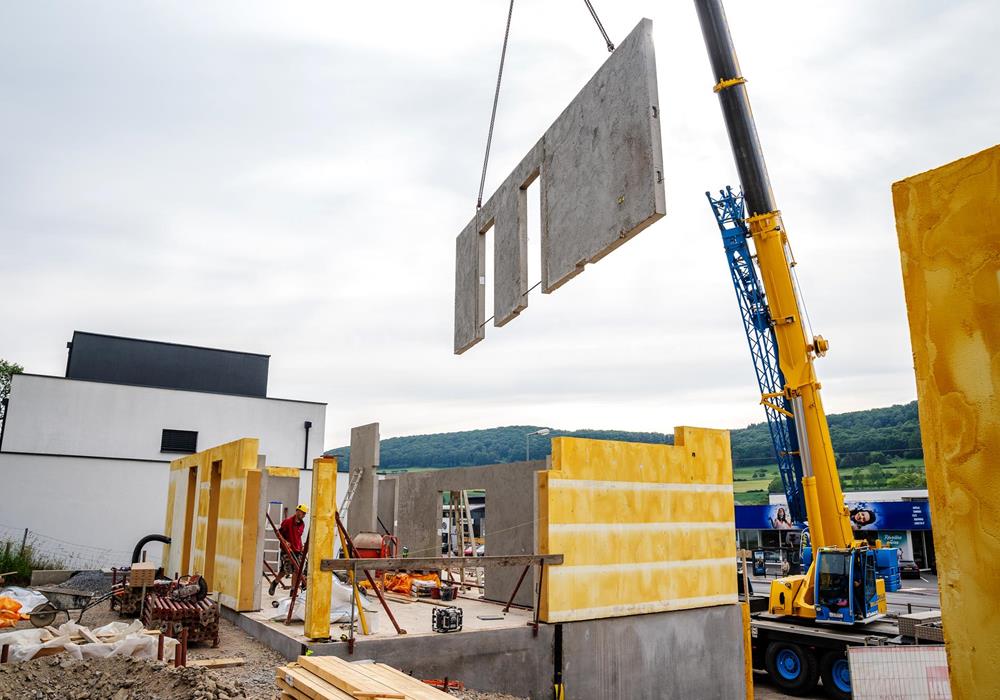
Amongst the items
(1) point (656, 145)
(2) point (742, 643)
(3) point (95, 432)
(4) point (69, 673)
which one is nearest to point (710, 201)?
(2) point (742, 643)

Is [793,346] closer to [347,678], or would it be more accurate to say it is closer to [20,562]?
[347,678]

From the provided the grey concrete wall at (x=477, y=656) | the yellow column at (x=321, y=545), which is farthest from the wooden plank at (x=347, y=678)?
the grey concrete wall at (x=477, y=656)

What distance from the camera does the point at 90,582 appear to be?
17312 millimetres

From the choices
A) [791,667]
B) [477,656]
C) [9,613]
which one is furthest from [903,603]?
[9,613]

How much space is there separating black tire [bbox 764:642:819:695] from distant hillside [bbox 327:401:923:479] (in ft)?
183

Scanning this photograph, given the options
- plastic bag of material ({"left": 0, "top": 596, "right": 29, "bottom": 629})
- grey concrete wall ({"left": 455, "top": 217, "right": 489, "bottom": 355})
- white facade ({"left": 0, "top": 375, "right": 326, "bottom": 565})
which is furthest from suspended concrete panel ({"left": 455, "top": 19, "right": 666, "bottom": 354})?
white facade ({"left": 0, "top": 375, "right": 326, "bottom": 565})

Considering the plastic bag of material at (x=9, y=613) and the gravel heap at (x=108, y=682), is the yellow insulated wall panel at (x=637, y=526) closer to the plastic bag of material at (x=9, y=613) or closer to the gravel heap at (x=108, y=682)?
the gravel heap at (x=108, y=682)

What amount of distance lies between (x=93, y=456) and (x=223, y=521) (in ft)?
46.4

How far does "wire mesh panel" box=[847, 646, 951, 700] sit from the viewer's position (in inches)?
363

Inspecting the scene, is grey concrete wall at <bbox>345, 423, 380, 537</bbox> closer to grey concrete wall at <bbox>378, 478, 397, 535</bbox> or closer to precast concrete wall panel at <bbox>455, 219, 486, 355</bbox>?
grey concrete wall at <bbox>378, 478, 397, 535</bbox>

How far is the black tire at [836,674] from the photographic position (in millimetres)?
13055

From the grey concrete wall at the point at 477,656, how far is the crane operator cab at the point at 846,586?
5.87 metres

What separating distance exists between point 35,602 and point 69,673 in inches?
285

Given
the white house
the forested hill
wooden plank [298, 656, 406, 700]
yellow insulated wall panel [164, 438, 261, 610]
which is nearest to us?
wooden plank [298, 656, 406, 700]
